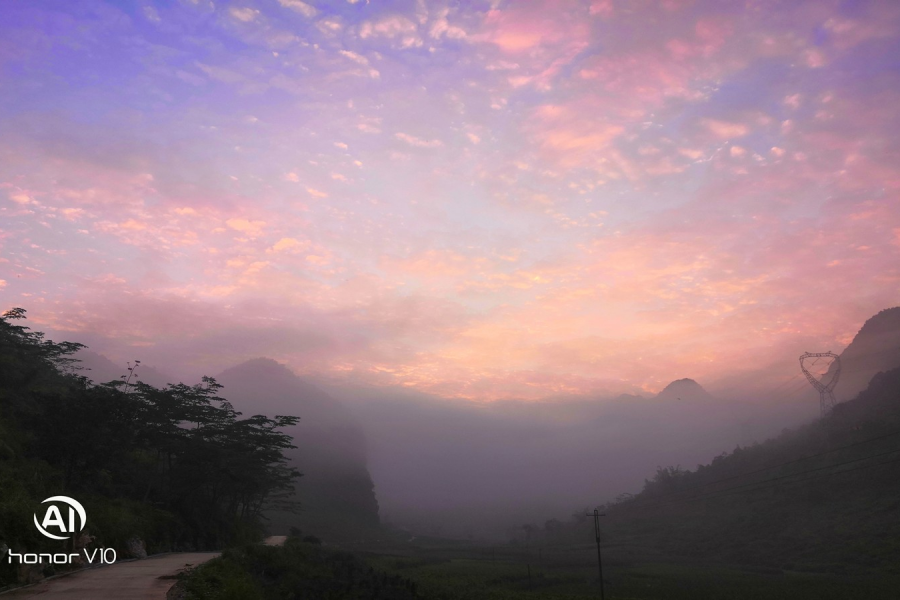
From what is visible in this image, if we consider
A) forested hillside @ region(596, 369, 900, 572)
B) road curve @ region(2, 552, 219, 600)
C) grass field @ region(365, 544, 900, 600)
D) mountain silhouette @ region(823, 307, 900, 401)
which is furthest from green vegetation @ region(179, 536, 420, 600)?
mountain silhouette @ region(823, 307, 900, 401)

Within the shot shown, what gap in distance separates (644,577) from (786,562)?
1073 inches

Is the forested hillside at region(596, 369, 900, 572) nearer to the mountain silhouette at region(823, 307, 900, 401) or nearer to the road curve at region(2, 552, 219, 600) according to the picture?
the mountain silhouette at region(823, 307, 900, 401)

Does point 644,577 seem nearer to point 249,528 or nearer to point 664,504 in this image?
point 249,528

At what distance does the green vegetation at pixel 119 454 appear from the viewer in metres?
30.7

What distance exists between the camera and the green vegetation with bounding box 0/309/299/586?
30708 mm

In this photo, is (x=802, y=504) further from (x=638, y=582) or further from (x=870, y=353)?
(x=870, y=353)

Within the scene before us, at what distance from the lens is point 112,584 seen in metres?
21.2

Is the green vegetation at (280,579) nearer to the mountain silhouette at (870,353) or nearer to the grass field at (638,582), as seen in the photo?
the grass field at (638,582)

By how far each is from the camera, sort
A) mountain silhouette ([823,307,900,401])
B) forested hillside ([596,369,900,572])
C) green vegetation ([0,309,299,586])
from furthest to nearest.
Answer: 1. mountain silhouette ([823,307,900,401])
2. forested hillside ([596,369,900,572])
3. green vegetation ([0,309,299,586])

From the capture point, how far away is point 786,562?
75500mm

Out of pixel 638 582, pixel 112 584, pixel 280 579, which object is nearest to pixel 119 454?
pixel 280 579

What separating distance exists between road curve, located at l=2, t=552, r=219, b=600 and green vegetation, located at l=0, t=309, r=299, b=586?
1719 mm

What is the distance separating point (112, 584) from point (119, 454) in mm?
25118

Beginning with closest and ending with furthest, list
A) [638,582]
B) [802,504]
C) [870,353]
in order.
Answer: [638,582], [802,504], [870,353]
